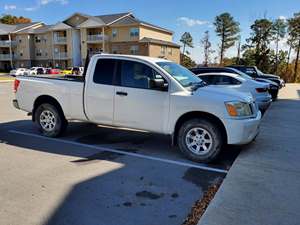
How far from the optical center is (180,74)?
6309 millimetres

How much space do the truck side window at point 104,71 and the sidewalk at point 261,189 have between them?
10.2 ft

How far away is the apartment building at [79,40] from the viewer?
166 ft

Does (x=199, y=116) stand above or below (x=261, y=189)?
above

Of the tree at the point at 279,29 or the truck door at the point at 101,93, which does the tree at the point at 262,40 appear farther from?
the truck door at the point at 101,93

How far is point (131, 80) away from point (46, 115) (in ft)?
8.38

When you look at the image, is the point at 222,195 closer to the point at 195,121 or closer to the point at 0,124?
the point at 195,121

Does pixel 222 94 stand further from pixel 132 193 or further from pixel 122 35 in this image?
pixel 122 35

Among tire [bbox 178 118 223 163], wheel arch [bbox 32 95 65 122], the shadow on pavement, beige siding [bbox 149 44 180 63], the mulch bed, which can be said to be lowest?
the shadow on pavement

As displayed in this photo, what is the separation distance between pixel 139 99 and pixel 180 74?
3.51 ft

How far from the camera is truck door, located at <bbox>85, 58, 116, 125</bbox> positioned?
633 cm

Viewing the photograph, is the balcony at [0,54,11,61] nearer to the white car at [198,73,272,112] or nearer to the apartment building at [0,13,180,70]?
the apartment building at [0,13,180,70]

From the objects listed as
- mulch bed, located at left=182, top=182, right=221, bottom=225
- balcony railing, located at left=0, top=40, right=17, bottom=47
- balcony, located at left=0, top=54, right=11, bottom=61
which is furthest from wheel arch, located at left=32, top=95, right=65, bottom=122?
balcony, located at left=0, top=54, right=11, bottom=61

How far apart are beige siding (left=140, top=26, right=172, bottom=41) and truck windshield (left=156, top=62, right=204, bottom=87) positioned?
4485cm

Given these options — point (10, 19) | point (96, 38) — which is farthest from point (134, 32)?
point (10, 19)
